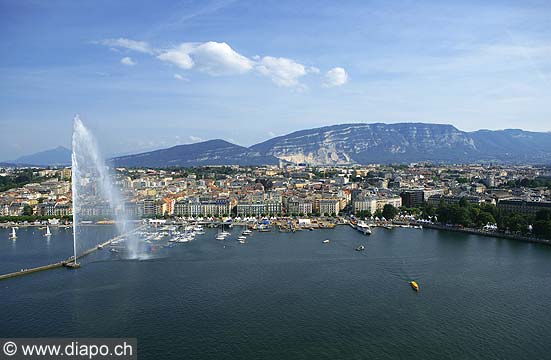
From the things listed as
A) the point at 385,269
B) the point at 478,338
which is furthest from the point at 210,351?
the point at 385,269

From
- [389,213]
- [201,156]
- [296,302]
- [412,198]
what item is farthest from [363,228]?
[201,156]

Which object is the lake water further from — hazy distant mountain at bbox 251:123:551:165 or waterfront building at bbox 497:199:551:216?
hazy distant mountain at bbox 251:123:551:165

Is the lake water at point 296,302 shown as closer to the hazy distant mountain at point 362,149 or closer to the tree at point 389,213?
the tree at point 389,213

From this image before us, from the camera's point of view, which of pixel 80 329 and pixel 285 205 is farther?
pixel 285 205

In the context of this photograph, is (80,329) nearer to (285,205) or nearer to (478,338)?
(478,338)

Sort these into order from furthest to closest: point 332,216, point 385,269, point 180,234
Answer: point 332,216
point 180,234
point 385,269

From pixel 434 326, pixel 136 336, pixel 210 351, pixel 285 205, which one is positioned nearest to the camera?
pixel 210 351

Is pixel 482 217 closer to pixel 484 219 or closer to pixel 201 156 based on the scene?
pixel 484 219
